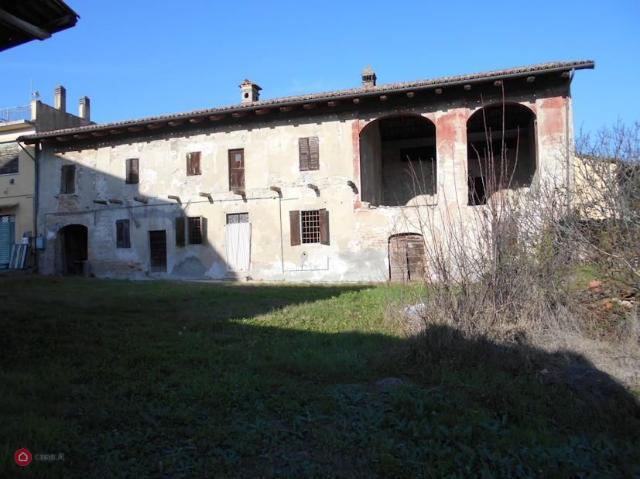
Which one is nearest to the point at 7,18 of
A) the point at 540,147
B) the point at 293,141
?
the point at 293,141

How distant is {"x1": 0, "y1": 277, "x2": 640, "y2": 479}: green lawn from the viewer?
330 centimetres

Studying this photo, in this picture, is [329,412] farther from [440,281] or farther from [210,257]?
[210,257]

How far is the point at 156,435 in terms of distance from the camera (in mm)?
3666

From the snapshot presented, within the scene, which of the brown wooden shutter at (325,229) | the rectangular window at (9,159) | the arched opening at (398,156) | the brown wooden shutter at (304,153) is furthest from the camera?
the rectangular window at (9,159)

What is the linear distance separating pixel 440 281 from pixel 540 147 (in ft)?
37.5

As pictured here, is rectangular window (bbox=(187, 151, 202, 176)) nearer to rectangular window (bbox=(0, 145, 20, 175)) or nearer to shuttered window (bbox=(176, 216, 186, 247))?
shuttered window (bbox=(176, 216, 186, 247))

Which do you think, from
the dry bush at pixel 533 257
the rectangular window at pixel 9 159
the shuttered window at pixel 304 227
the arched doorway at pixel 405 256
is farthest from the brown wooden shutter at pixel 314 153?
the rectangular window at pixel 9 159

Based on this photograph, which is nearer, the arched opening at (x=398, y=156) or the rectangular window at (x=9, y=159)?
the arched opening at (x=398, y=156)

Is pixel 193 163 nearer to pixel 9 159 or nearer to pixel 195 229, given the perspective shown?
pixel 195 229

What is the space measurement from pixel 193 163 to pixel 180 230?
2634 mm

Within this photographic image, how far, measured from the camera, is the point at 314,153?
59.4 feet

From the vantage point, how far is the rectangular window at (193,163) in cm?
1942

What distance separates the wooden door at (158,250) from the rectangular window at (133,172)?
7.29 ft

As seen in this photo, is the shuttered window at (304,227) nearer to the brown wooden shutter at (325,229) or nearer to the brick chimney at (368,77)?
the brown wooden shutter at (325,229)
